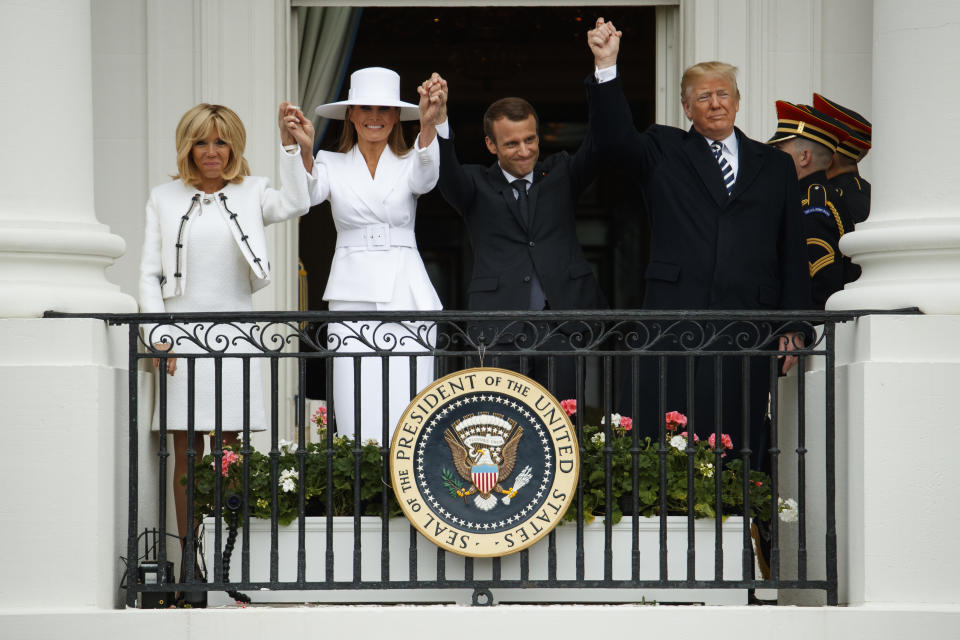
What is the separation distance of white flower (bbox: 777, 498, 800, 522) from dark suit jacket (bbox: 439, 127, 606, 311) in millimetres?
1192

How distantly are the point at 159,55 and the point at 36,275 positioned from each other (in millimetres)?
2888

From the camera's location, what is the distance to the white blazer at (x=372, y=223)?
5.88m

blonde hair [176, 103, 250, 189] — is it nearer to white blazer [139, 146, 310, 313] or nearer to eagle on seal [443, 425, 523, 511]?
white blazer [139, 146, 310, 313]

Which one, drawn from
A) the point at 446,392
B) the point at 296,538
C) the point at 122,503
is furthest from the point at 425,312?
the point at 122,503

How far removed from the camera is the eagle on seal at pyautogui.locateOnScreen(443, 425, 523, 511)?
5.01m

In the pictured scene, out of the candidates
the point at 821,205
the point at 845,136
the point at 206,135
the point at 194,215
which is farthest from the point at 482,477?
the point at 845,136

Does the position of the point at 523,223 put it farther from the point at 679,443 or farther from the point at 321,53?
the point at 321,53

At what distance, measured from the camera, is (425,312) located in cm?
500

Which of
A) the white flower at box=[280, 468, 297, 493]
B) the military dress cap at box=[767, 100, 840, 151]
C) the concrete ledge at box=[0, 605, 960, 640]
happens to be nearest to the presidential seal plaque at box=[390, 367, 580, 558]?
the concrete ledge at box=[0, 605, 960, 640]

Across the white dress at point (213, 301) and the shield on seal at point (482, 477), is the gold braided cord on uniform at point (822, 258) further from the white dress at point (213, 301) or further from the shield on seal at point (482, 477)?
the white dress at point (213, 301)

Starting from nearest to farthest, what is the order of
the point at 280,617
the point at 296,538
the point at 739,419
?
1. the point at 280,617
2. the point at 296,538
3. the point at 739,419

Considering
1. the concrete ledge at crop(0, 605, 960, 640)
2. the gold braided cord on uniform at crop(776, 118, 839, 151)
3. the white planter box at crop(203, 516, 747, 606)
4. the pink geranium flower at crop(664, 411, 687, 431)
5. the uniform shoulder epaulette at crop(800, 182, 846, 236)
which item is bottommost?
the concrete ledge at crop(0, 605, 960, 640)

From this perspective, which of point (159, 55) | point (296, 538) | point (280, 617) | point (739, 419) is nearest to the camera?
point (280, 617)

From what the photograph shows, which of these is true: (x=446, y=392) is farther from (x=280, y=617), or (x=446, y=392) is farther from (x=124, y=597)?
(x=124, y=597)
